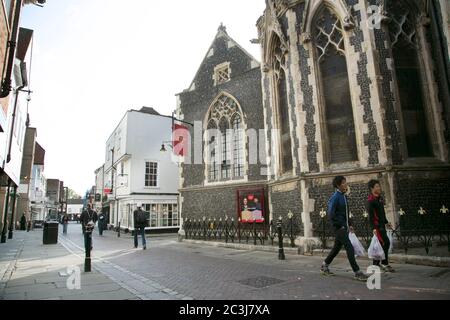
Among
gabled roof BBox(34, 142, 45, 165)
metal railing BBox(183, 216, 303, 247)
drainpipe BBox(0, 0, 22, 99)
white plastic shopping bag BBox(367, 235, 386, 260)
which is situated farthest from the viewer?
gabled roof BBox(34, 142, 45, 165)

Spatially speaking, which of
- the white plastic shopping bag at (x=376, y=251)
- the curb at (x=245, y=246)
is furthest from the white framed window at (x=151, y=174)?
the white plastic shopping bag at (x=376, y=251)

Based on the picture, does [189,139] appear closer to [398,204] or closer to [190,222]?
[190,222]

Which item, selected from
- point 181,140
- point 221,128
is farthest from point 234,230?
point 181,140

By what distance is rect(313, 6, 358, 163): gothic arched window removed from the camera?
389 inches

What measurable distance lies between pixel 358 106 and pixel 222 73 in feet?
32.9

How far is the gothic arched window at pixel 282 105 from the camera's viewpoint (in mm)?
11922

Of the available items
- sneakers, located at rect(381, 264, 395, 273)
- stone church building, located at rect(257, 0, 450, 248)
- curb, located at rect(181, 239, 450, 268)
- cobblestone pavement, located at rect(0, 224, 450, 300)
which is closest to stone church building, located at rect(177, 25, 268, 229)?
curb, located at rect(181, 239, 450, 268)

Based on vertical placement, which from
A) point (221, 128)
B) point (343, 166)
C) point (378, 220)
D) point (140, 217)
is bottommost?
point (378, 220)

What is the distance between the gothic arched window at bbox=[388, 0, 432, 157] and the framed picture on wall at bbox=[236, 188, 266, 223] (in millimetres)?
6715

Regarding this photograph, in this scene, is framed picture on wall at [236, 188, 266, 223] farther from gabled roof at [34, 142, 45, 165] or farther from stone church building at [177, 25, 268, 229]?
gabled roof at [34, 142, 45, 165]

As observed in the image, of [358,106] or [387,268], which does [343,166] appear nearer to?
[358,106]

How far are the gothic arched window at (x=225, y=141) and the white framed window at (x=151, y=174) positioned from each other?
35.6ft

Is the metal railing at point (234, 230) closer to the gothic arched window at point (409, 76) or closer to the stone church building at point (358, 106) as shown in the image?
the stone church building at point (358, 106)

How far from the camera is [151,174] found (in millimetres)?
26453
